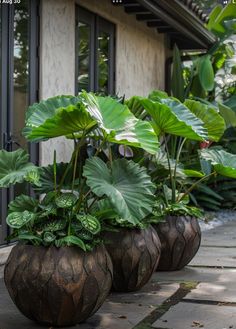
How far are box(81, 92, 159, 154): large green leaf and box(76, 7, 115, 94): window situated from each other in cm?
408

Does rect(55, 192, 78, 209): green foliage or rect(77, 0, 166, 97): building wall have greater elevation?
rect(77, 0, 166, 97): building wall

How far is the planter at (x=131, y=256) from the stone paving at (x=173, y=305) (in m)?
0.14

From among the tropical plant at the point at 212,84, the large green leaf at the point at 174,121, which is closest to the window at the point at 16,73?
the large green leaf at the point at 174,121

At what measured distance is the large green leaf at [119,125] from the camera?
3.92 meters

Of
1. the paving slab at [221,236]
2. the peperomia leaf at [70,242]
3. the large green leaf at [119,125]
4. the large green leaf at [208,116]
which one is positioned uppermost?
the large green leaf at [208,116]

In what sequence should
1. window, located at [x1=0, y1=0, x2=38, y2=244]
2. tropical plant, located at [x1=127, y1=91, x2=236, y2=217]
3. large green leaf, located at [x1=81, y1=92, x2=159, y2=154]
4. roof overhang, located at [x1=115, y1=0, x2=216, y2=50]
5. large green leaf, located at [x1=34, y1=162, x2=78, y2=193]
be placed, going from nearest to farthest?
large green leaf, located at [x1=81, y1=92, x2=159, y2=154] < tropical plant, located at [x1=127, y1=91, x2=236, y2=217] < large green leaf, located at [x1=34, y1=162, x2=78, y2=193] < window, located at [x1=0, y1=0, x2=38, y2=244] < roof overhang, located at [x1=115, y1=0, x2=216, y2=50]

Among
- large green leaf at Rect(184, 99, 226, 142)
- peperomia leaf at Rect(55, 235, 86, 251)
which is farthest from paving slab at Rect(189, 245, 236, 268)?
peperomia leaf at Rect(55, 235, 86, 251)

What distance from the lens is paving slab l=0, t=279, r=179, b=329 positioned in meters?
4.34

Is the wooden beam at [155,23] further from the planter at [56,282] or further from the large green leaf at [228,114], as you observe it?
the planter at [56,282]

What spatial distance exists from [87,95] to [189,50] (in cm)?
947

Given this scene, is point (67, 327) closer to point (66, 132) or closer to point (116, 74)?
point (66, 132)

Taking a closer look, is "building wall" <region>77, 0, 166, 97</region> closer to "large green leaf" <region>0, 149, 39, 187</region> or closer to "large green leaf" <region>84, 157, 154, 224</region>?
"large green leaf" <region>0, 149, 39, 187</region>

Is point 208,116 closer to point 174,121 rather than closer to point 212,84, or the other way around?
point 174,121

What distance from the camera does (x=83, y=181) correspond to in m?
4.48
